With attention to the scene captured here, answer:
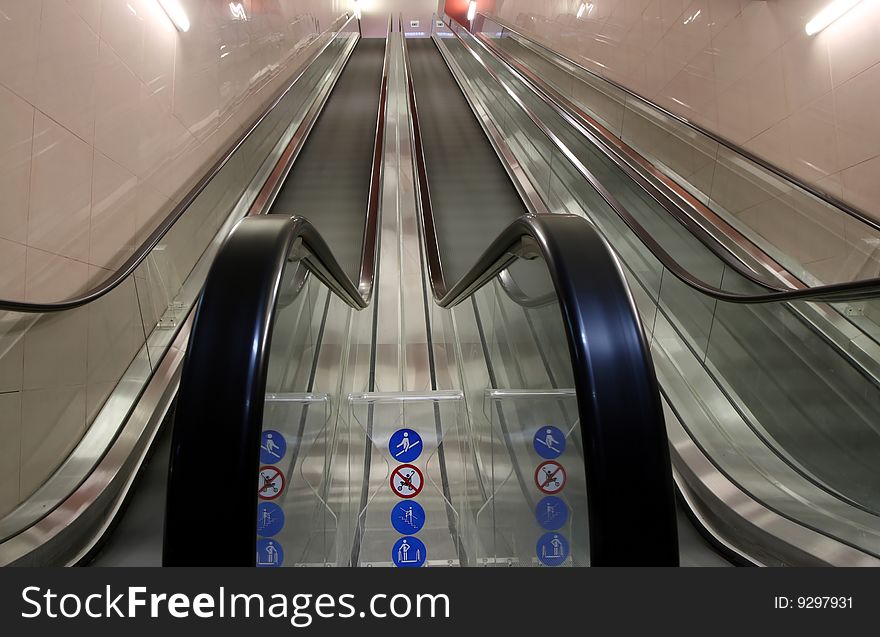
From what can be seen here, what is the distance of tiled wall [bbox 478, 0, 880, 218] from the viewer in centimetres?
409

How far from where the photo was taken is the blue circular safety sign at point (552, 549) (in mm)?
1554

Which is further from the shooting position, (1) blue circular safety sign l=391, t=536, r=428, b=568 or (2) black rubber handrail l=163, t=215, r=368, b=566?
(1) blue circular safety sign l=391, t=536, r=428, b=568

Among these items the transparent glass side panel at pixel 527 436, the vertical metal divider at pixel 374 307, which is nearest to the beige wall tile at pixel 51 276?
the vertical metal divider at pixel 374 307

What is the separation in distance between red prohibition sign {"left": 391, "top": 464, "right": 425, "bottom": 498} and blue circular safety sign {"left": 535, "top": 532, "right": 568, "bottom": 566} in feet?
3.07

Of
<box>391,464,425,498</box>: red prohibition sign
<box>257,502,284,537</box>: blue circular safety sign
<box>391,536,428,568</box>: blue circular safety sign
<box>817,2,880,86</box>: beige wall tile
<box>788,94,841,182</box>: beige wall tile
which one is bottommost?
<box>391,536,428,568</box>: blue circular safety sign

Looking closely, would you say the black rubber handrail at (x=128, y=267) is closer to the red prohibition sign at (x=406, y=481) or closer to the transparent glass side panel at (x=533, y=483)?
the red prohibition sign at (x=406, y=481)

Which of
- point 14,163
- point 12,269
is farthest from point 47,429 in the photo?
point 14,163

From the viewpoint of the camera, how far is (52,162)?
3.18m

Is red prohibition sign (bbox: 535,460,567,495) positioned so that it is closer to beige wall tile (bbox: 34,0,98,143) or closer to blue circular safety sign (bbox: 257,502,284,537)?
blue circular safety sign (bbox: 257,502,284,537)

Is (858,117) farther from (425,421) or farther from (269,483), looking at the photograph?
(269,483)

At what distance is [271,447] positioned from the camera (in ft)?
4.91

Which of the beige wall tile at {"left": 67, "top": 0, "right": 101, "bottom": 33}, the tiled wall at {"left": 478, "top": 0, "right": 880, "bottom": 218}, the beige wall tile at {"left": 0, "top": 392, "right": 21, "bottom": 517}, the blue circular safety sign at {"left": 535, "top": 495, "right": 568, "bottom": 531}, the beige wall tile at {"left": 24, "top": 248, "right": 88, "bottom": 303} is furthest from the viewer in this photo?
the tiled wall at {"left": 478, "top": 0, "right": 880, "bottom": 218}

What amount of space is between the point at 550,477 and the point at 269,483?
2.55ft

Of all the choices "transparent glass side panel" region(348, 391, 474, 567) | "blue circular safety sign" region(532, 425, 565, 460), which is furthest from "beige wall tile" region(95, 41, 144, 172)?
"blue circular safety sign" region(532, 425, 565, 460)
